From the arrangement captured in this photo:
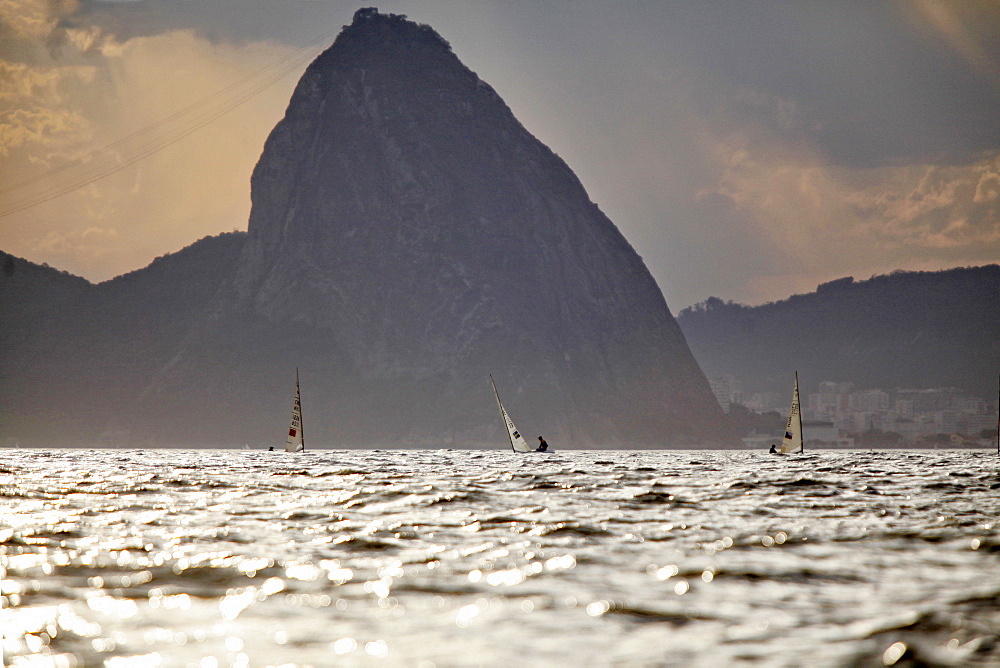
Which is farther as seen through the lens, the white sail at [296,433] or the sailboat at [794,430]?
the white sail at [296,433]

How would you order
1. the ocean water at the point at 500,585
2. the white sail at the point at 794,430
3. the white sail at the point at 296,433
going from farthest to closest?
the white sail at the point at 296,433 < the white sail at the point at 794,430 < the ocean water at the point at 500,585

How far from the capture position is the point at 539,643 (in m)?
10.1

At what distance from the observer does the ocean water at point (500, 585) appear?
31.8 feet

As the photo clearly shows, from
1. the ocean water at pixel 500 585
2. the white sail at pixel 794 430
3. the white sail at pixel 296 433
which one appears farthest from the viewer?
the white sail at pixel 296 433

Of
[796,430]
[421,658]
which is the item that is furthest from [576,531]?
[796,430]

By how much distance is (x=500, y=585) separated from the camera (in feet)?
44.8

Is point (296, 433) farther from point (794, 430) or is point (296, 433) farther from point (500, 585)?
point (500, 585)

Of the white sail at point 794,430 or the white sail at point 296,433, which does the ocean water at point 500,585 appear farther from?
the white sail at point 296,433

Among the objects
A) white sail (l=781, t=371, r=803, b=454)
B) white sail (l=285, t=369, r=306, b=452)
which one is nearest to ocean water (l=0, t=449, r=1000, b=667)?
white sail (l=781, t=371, r=803, b=454)

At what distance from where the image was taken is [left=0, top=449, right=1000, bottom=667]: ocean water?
970 centimetres

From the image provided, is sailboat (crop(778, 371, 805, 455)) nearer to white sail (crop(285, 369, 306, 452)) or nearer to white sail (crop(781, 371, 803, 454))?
white sail (crop(781, 371, 803, 454))

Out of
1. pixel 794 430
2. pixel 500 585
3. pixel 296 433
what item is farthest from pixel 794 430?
pixel 500 585

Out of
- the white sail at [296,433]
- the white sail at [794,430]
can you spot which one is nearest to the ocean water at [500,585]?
the white sail at [794,430]

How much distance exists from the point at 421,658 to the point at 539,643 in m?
1.33
